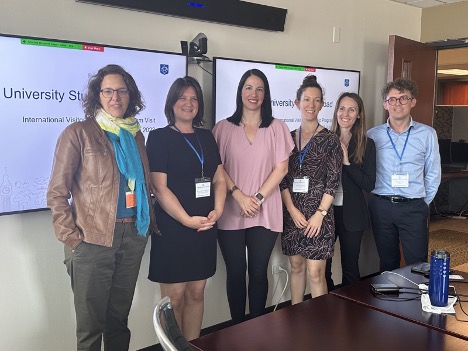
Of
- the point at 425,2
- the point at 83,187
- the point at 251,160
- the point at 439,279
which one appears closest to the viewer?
the point at 439,279

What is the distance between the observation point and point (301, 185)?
2.88 meters

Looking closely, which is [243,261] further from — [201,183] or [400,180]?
[400,180]

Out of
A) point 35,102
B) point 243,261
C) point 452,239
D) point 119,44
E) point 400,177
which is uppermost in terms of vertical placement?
point 119,44

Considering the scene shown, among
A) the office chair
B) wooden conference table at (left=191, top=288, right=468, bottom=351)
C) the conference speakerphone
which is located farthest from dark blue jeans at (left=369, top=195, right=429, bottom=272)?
the office chair

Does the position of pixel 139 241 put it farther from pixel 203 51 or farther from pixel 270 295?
pixel 270 295

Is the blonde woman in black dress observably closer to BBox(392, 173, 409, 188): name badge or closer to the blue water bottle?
BBox(392, 173, 409, 188): name badge

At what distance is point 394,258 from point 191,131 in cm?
178

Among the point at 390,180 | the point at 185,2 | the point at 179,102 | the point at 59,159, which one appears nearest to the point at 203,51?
the point at 185,2

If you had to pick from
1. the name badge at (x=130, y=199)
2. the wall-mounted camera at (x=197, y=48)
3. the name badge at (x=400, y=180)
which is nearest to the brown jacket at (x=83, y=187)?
the name badge at (x=130, y=199)

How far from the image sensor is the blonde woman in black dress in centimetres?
287

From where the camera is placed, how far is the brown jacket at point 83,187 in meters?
2.01

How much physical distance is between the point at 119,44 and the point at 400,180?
1.98 metres

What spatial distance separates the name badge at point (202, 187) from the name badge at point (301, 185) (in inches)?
25.2

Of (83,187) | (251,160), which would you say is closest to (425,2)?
(251,160)
